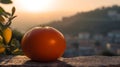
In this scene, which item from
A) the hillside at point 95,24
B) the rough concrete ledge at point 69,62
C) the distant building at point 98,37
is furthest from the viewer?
the distant building at point 98,37

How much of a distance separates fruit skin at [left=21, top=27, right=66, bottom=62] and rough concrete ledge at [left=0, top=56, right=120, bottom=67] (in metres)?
0.06

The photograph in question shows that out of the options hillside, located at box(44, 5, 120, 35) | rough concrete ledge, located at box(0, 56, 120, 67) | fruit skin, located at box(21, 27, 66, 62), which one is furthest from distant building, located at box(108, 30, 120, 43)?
fruit skin, located at box(21, 27, 66, 62)

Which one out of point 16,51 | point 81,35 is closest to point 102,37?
point 81,35

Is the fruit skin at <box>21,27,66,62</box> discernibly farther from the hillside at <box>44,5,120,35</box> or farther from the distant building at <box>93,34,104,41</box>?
the distant building at <box>93,34,104,41</box>

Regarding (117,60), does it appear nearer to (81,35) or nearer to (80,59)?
(80,59)

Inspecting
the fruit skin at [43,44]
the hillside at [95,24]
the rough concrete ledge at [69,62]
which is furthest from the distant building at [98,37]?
the fruit skin at [43,44]

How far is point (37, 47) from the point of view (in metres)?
2.61

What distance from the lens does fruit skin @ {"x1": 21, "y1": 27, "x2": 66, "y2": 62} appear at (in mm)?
2613

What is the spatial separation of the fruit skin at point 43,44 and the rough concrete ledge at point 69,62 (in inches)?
2.2

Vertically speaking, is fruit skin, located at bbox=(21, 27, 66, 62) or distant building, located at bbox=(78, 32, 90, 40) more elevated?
fruit skin, located at bbox=(21, 27, 66, 62)

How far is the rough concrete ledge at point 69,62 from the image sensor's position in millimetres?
2550

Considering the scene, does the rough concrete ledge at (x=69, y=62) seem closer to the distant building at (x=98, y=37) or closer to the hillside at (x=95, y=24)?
the hillside at (x=95, y=24)

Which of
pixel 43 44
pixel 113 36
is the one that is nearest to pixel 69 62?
pixel 43 44

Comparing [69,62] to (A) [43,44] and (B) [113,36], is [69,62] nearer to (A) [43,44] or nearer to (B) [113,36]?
(A) [43,44]
